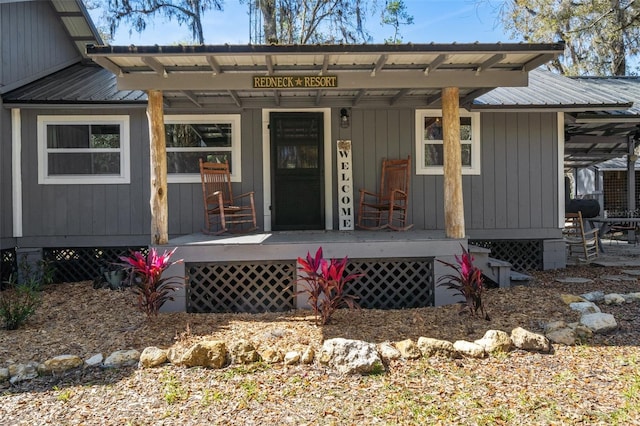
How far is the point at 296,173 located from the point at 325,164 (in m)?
0.41

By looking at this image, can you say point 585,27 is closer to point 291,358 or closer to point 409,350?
point 409,350

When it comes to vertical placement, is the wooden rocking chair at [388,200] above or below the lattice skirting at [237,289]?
above

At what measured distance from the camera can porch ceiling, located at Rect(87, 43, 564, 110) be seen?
13.5 ft

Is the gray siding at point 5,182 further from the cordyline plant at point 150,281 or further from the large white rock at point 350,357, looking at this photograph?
the large white rock at point 350,357

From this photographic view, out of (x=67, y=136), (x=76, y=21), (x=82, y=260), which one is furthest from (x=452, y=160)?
(x=76, y=21)

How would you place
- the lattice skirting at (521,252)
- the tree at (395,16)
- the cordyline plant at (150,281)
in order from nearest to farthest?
the cordyline plant at (150,281) < the lattice skirting at (521,252) < the tree at (395,16)

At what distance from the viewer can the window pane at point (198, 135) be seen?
630 centimetres

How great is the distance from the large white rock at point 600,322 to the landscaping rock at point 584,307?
23cm

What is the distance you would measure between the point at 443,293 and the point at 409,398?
84.7 inches

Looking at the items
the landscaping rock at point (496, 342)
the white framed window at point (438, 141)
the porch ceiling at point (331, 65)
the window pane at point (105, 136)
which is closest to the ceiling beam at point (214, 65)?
the porch ceiling at point (331, 65)

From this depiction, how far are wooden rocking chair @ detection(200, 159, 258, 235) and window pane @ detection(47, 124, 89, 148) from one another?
170 centimetres

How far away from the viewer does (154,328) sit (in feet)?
13.0

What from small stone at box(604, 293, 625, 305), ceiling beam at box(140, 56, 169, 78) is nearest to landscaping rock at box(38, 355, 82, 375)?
ceiling beam at box(140, 56, 169, 78)

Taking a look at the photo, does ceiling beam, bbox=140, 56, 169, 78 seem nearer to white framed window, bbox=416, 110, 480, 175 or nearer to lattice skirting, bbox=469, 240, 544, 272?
white framed window, bbox=416, 110, 480, 175
